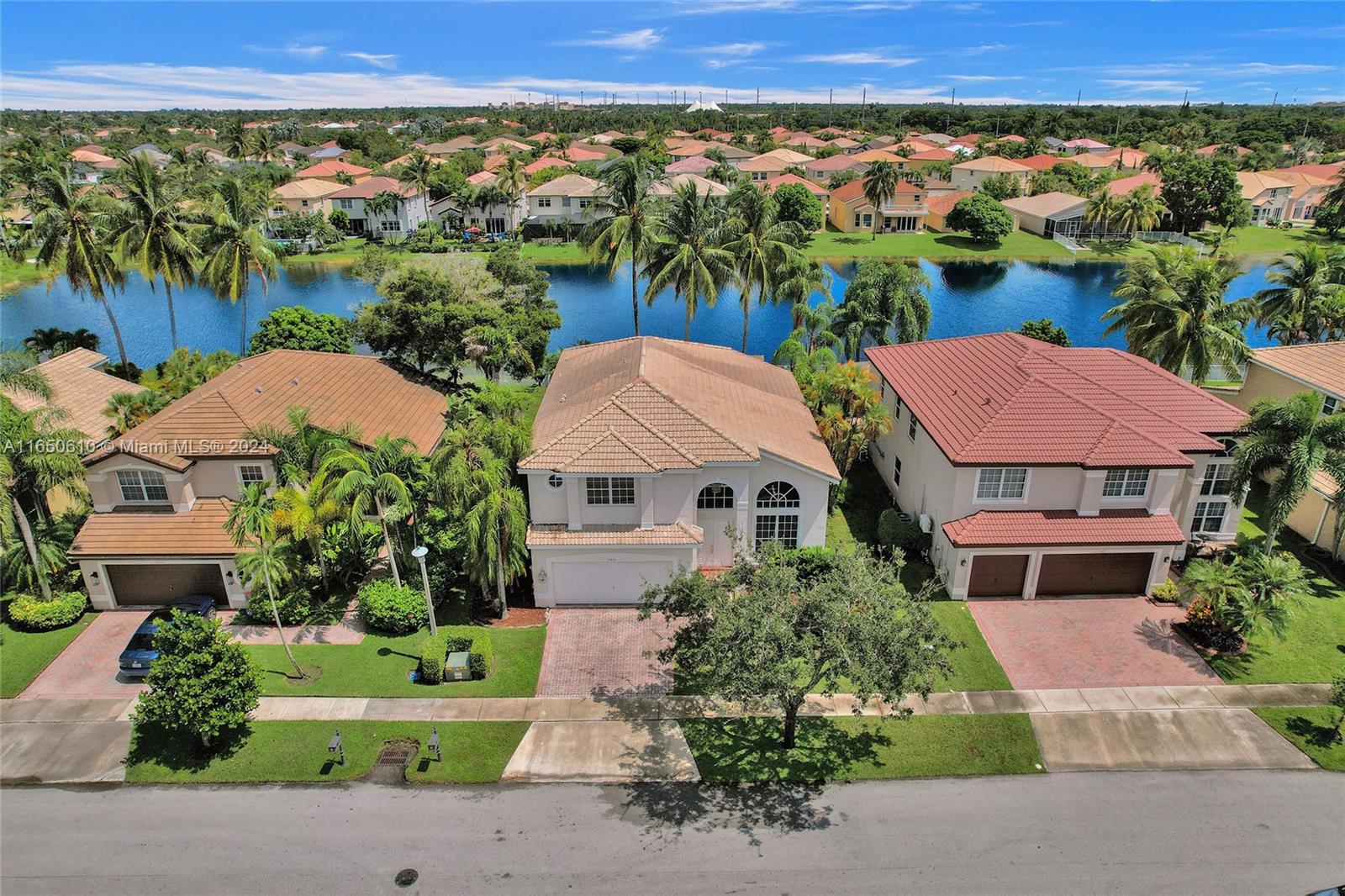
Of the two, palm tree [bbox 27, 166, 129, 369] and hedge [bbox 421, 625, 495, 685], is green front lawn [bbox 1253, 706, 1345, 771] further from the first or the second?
palm tree [bbox 27, 166, 129, 369]

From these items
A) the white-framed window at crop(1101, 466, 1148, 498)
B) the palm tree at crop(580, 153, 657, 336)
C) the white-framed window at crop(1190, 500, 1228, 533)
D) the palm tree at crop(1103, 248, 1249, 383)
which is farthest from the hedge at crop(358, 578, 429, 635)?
the palm tree at crop(1103, 248, 1249, 383)

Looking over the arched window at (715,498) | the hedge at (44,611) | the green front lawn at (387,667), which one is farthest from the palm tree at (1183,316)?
the hedge at (44,611)

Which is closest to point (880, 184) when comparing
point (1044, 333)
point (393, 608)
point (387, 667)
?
point (1044, 333)

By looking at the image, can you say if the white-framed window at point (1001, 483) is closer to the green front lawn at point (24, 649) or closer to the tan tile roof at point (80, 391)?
the green front lawn at point (24, 649)

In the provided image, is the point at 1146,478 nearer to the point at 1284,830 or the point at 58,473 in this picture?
the point at 1284,830

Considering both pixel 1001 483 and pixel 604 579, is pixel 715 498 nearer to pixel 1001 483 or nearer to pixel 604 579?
pixel 604 579
